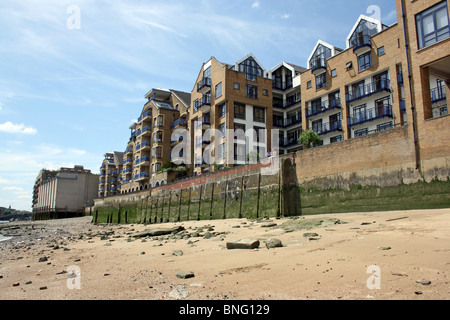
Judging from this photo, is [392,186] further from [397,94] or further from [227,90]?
[227,90]

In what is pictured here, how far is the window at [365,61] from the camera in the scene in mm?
35531

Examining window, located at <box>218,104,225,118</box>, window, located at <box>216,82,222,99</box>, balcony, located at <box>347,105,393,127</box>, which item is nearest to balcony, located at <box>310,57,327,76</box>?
balcony, located at <box>347,105,393,127</box>

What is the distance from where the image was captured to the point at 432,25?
58.0ft

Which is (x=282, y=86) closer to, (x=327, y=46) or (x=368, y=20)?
(x=327, y=46)

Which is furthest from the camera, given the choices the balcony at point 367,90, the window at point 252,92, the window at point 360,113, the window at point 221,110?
the window at point 252,92

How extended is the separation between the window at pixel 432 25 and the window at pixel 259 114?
1167 inches

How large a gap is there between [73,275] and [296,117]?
4615 centimetres

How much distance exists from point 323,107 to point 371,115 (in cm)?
706

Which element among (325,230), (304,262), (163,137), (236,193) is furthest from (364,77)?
(163,137)

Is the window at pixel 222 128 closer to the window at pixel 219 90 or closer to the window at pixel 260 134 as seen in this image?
the window at pixel 219 90

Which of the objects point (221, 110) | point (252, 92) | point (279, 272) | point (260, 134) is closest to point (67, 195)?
point (221, 110)

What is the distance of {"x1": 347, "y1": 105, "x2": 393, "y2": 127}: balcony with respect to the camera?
110 ft

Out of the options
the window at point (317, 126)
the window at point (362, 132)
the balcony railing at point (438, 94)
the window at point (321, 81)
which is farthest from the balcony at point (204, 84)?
the balcony railing at point (438, 94)

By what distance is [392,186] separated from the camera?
16656 mm
